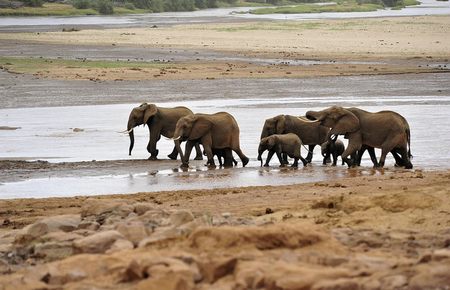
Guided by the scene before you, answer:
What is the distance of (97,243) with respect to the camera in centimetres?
996

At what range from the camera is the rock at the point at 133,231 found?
10.2 metres

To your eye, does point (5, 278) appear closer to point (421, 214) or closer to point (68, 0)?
point (421, 214)

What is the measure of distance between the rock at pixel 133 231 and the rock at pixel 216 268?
5.22ft

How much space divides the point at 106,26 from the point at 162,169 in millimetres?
62764

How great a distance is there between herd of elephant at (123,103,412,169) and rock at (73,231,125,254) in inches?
435

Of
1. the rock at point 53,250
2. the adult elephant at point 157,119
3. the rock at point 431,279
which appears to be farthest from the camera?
the adult elephant at point 157,119

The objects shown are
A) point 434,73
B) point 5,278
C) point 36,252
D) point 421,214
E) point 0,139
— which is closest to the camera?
point 5,278

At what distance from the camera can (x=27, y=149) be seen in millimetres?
23438

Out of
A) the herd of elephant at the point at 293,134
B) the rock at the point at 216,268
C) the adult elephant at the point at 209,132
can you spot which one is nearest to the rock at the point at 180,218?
the rock at the point at 216,268

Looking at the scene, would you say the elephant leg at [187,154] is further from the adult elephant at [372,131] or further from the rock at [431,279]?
the rock at [431,279]

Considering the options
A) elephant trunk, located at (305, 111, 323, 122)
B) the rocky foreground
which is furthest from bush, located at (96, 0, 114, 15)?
the rocky foreground

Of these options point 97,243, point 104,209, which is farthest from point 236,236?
point 104,209

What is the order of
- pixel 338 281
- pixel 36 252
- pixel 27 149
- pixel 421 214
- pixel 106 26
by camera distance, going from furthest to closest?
pixel 106 26 → pixel 27 149 → pixel 421 214 → pixel 36 252 → pixel 338 281

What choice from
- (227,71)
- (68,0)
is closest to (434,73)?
(227,71)
